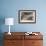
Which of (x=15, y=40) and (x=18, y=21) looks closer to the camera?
(x=15, y=40)

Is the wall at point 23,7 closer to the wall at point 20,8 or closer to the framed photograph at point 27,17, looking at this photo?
the wall at point 20,8

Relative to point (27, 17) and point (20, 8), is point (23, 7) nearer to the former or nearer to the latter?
point (20, 8)

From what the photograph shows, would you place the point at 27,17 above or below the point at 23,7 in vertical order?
below

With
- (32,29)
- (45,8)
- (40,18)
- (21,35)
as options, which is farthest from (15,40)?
(45,8)

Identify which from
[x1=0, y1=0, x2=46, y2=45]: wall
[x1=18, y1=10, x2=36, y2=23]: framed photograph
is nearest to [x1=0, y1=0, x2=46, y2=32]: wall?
[x1=0, y1=0, x2=46, y2=45]: wall

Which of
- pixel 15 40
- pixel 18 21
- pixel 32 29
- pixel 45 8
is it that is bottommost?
pixel 15 40

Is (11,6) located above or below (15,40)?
above

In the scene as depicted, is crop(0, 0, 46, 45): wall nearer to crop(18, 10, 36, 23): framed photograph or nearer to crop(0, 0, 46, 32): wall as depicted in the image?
crop(0, 0, 46, 32): wall

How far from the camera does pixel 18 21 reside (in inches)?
173

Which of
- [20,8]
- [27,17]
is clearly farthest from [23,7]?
[27,17]

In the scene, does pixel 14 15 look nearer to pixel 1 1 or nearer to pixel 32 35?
pixel 1 1

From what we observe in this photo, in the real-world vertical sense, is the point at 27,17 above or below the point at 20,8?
below

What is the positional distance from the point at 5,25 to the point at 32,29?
0.94 meters

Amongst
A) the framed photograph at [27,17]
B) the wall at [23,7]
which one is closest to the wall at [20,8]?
the wall at [23,7]
